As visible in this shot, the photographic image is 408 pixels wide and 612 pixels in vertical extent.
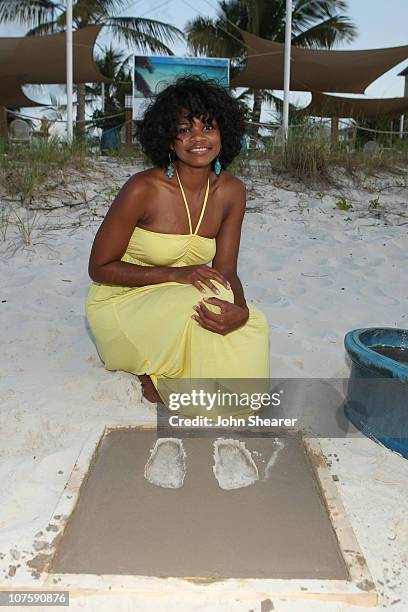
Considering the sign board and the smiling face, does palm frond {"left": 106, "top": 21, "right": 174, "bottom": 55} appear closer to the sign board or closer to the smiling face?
the sign board

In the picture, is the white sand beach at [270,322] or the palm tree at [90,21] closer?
the white sand beach at [270,322]

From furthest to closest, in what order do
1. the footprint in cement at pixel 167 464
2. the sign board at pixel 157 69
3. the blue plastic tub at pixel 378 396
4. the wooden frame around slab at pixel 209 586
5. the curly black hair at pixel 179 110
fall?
the sign board at pixel 157 69, the curly black hair at pixel 179 110, the blue plastic tub at pixel 378 396, the footprint in cement at pixel 167 464, the wooden frame around slab at pixel 209 586

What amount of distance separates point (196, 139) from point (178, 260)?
1.57ft

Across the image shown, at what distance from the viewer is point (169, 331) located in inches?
77.0

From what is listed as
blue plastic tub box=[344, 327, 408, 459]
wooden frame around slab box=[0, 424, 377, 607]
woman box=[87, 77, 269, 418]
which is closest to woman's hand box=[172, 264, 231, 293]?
woman box=[87, 77, 269, 418]

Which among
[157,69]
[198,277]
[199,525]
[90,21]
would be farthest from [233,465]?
[90,21]

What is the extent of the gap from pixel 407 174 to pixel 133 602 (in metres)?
5.44

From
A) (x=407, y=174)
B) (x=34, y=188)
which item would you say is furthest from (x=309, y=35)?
(x=34, y=188)

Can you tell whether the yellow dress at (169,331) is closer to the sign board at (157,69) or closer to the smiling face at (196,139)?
the smiling face at (196,139)

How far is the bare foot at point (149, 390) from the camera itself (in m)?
2.10

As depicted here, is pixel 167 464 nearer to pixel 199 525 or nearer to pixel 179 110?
pixel 199 525

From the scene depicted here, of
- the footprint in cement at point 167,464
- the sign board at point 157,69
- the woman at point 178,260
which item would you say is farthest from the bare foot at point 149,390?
the sign board at point 157,69

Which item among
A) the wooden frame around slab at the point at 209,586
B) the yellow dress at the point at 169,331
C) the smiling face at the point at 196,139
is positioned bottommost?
the wooden frame around slab at the point at 209,586

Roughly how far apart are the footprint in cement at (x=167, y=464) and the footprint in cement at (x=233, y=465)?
0.11 meters
